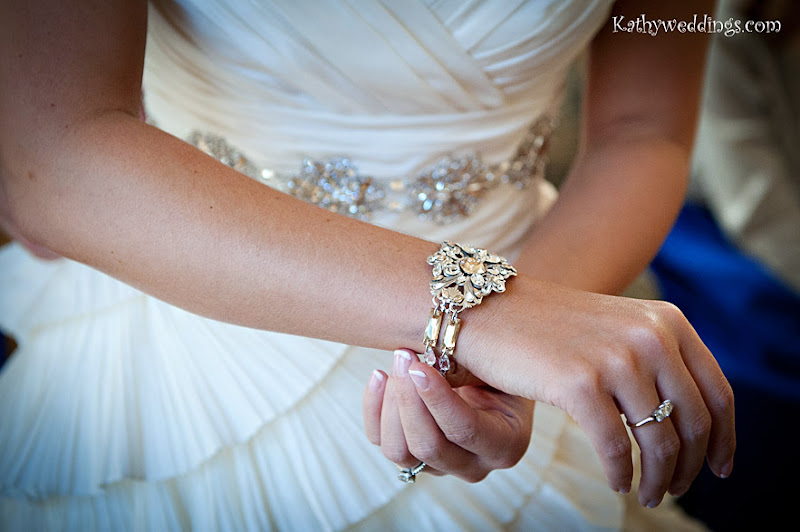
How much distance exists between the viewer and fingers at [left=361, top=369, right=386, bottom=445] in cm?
57

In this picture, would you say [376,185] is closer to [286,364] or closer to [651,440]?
[286,364]

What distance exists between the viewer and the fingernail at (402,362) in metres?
0.54

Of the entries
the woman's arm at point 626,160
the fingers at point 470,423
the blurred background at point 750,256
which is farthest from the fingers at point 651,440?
the blurred background at point 750,256

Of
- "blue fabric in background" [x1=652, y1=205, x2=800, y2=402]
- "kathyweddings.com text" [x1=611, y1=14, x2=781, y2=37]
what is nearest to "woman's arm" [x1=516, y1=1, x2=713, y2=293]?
"kathyweddings.com text" [x1=611, y1=14, x2=781, y2=37]

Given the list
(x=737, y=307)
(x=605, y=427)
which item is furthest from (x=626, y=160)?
(x=737, y=307)

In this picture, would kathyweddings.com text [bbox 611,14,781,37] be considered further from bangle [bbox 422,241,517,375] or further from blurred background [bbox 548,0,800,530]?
blurred background [bbox 548,0,800,530]

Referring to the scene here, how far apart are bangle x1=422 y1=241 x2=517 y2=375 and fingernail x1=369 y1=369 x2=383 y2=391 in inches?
1.6

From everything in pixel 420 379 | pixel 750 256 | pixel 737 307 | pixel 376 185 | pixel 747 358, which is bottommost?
pixel 747 358

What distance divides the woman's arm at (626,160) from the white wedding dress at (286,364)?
117 millimetres

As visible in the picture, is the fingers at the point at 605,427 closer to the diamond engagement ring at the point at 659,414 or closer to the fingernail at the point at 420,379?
the diamond engagement ring at the point at 659,414

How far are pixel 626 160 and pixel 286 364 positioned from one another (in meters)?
0.52

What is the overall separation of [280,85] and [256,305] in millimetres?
283

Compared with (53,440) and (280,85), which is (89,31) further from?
(53,440)

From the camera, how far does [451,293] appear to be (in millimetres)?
557
